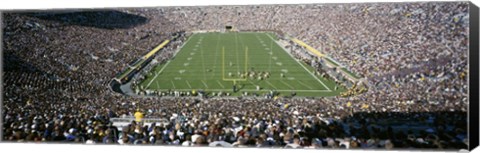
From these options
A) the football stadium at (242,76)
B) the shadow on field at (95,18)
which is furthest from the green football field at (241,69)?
the shadow on field at (95,18)

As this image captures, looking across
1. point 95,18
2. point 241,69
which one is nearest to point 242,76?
point 241,69

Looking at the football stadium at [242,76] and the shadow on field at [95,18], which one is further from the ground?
the shadow on field at [95,18]

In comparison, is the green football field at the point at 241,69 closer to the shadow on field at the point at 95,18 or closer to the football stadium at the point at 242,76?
the football stadium at the point at 242,76

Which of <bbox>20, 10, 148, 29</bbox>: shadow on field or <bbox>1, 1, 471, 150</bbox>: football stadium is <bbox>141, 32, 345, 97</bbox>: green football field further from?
<bbox>20, 10, 148, 29</bbox>: shadow on field

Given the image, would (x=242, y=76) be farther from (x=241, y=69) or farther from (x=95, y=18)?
(x=95, y=18)

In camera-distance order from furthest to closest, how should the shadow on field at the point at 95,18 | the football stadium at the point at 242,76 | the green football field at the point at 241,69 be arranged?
1. the shadow on field at the point at 95,18
2. the green football field at the point at 241,69
3. the football stadium at the point at 242,76

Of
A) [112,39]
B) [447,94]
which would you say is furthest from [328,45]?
[112,39]

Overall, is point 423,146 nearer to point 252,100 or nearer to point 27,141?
point 252,100
